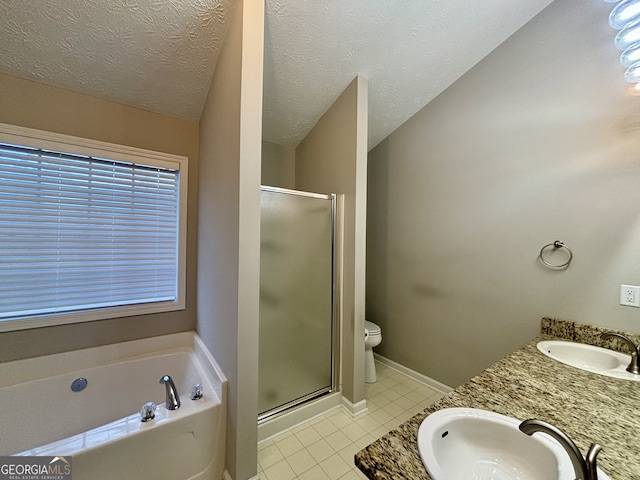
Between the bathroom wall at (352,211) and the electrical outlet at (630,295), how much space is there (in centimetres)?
147

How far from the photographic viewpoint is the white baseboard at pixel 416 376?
2178 mm

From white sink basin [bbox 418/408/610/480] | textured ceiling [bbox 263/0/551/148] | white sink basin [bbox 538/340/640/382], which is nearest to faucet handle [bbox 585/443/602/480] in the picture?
white sink basin [bbox 418/408/610/480]

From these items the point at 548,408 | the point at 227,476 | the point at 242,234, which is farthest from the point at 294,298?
the point at 548,408

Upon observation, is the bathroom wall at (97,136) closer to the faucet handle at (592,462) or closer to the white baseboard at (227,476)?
the white baseboard at (227,476)

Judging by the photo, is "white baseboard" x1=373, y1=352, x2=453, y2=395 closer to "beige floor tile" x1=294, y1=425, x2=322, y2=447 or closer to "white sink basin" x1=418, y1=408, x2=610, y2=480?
"beige floor tile" x1=294, y1=425, x2=322, y2=447

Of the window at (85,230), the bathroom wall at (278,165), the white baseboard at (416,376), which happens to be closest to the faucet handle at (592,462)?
the white baseboard at (416,376)

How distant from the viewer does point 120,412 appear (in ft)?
5.82

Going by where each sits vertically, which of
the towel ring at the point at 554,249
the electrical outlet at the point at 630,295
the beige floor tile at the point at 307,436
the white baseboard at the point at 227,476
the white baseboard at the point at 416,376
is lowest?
the beige floor tile at the point at 307,436

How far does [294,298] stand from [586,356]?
1.78m

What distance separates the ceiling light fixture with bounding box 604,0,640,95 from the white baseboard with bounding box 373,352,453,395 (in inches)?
91.9

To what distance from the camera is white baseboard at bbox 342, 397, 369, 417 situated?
1.88 m

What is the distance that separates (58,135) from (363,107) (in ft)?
7.06

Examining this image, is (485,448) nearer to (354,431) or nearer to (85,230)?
(354,431)

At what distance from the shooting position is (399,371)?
8.16ft
